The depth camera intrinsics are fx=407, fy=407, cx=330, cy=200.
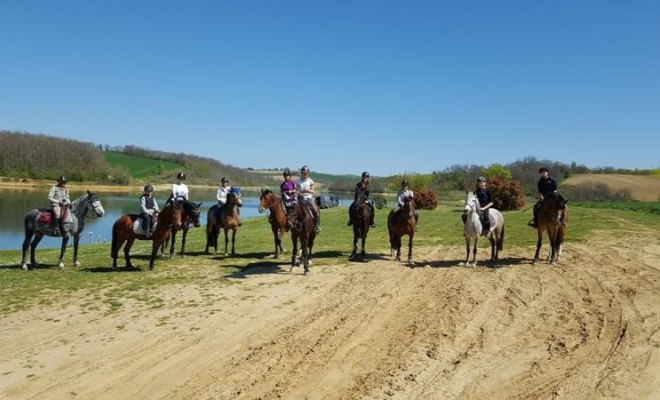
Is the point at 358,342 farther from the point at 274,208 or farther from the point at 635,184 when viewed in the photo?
the point at 635,184

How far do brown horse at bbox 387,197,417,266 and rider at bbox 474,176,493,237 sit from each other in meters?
1.94

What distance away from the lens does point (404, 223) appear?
1224 centimetres

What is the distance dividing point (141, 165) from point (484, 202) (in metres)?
155

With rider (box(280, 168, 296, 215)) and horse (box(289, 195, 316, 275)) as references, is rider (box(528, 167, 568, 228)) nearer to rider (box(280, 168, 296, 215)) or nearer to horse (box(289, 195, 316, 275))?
horse (box(289, 195, 316, 275))

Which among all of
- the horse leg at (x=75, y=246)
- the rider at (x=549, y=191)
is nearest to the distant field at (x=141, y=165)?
the horse leg at (x=75, y=246)

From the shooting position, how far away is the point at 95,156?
388ft

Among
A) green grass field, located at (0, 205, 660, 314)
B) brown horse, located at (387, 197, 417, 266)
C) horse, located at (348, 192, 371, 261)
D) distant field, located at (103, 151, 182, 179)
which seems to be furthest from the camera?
distant field, located at (103, 151, 182, 179)

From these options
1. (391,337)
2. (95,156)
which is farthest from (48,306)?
(95,156)

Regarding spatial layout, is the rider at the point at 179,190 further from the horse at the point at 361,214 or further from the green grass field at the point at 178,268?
the horse at the point at 361,214

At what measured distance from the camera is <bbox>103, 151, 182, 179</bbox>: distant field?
137850 mm

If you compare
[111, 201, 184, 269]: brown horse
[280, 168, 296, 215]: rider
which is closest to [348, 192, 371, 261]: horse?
[280, 168, 296, 215]: rider

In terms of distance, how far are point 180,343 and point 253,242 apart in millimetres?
11580

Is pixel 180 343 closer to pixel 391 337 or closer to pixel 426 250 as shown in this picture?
pixel 391 337

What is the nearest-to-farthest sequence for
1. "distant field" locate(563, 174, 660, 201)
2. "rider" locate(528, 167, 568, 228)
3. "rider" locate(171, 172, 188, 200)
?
"rider" locate(528, 167, 568, 228), "rider" locate(171, 172, 188, 200), "distant field" locate(563, 174, 660, 201)
